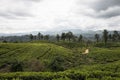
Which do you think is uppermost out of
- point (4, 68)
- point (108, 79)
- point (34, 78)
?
point (108, 79)

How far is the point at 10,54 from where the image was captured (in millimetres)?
140750

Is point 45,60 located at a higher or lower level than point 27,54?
lower

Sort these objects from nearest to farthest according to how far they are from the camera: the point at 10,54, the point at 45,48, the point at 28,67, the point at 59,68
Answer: the point at 59,68
the point at 28,67
the point at 10,54
the point at 45,48

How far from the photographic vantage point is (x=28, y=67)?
11344 cm

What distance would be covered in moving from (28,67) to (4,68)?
55.0 feet

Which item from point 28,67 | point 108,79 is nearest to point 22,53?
point 28,67

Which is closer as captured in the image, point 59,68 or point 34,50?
point 59,68

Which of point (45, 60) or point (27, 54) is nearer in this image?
point (45, 60)

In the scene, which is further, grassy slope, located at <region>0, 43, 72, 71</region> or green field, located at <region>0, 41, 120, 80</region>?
grassy slope, located at <region>0, 43, 72, 71</region>

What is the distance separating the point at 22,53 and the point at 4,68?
29202 millimetres

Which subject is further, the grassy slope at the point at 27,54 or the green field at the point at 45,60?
the grassy slope at the point at 27,54

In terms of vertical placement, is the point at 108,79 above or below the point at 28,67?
above

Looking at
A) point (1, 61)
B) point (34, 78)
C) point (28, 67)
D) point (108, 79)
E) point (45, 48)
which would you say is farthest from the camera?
point (45, 48)

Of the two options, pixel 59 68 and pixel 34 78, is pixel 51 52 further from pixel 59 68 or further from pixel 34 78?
pixel 34 78
